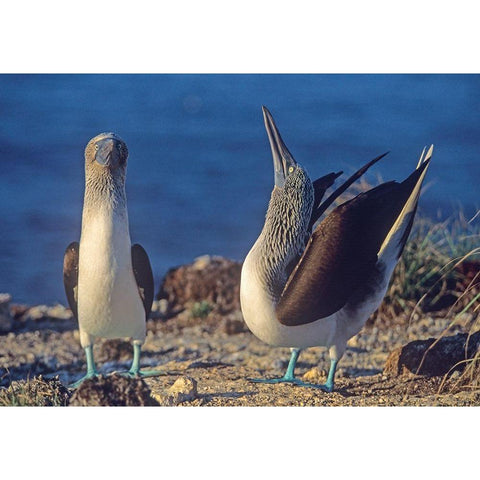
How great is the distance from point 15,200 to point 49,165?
284 mm

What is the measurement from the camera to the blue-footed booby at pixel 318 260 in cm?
497

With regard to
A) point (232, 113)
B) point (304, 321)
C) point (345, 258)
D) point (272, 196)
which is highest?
point (232, 113)

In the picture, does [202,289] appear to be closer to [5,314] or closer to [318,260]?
[5,314]

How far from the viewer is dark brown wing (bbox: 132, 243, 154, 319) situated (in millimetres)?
5152

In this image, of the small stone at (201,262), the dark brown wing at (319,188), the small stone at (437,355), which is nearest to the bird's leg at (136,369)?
the small stone at (201,262)

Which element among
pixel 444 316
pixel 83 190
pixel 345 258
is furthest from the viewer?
pixel 444 316

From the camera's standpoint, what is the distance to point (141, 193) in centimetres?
546

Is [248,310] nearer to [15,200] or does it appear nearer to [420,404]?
[420,404]

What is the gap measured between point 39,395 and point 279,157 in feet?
6.00

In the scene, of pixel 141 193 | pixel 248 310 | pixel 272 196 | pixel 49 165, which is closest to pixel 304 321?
pixel 248 310

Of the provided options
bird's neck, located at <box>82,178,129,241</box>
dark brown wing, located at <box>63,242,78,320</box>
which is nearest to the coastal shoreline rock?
dark brown wing, located at <box>63,242,78,320</box>

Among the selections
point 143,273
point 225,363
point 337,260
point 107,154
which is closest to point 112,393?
point 143,273

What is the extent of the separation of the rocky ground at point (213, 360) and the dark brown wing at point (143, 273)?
0.49 metres

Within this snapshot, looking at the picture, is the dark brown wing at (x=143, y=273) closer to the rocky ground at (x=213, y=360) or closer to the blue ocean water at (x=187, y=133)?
the blue ocean water at (x=187, y=133)
